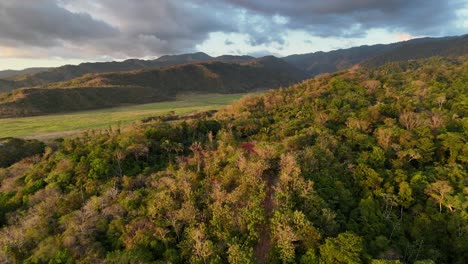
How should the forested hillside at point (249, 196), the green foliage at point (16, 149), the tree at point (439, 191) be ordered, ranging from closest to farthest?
the forested hillside at point (249, 196) < the tree at point (439, 191) < the green foliage at point (16, 149)

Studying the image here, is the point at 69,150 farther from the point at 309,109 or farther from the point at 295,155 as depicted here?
the point at 309,109

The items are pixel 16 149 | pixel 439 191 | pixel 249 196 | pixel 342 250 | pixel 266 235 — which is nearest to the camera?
pixel 342 250

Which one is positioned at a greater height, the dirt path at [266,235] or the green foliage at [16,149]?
the green foliage at [16,149]

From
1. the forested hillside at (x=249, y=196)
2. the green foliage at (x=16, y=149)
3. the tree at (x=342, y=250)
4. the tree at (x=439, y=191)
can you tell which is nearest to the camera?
the tree at (x=342, y=250)

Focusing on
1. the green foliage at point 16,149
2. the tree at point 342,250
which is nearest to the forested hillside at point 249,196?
the tree at point 342,250

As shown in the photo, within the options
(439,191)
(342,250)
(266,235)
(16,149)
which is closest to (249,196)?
(266,235)

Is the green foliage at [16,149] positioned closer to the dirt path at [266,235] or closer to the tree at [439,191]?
the dirt path at [266,235]

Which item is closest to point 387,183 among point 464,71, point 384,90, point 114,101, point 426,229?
point 426,229

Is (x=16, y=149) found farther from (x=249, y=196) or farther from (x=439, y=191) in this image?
(x=439, y=191)

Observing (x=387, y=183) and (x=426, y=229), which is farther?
(x=387, y=183)
